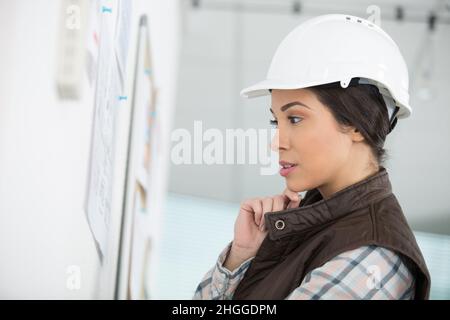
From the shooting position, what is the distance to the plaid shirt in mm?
897

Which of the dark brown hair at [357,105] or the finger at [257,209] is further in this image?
the finger at [257,209]

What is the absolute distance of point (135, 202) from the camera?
1.83m

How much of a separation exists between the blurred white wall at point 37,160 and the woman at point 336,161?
314 mm

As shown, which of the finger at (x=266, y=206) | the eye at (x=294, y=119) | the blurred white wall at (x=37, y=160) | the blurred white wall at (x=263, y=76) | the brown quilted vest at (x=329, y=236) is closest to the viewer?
the blurred white wall at (x=37, y=160)

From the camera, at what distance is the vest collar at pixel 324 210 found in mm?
1027

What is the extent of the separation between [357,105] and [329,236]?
22 cm

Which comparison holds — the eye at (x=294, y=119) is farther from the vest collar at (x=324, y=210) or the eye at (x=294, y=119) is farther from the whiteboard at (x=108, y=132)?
the whiteboard at (x=108, y=132)

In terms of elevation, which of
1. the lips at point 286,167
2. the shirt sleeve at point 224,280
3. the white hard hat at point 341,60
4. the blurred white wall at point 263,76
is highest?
the blurred white wall at point 263,76

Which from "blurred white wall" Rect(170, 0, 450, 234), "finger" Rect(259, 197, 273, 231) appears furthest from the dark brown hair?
"blurred white wall" Rect(170, 0, 450, 234)

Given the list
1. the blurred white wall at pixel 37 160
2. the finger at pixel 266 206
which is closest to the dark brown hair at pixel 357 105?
the finger at pixel 266 206

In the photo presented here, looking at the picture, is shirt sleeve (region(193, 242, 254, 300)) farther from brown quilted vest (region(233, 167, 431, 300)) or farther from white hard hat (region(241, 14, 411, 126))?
white hard hat (region(241, 14, 411, 126))

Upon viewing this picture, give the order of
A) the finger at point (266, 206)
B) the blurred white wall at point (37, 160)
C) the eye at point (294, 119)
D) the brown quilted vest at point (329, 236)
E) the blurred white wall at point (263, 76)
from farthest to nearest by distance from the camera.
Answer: the blurred white wall at point (263, 76) < the finger at point (266, 206) < the eye at point (294, 119) < the brown quilted vest at point (329, 236) < the blurred white wall at point (37, 160)

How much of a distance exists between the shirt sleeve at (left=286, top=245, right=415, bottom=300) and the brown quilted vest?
14 millimetres
